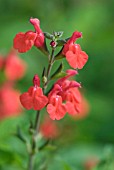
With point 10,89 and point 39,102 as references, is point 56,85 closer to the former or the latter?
point 39,102

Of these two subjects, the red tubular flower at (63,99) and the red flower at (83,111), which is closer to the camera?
the red tubular flower at (63,99)

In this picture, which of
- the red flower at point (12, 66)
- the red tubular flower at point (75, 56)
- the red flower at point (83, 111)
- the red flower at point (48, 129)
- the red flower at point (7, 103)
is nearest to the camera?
the red tubular flower at point (75, 56)

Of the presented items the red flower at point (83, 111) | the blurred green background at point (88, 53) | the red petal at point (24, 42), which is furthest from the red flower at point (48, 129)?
the red petal at point (24, 42)

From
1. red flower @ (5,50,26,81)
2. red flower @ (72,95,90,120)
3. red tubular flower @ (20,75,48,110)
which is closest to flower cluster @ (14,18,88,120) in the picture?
red tubular flower @ (20,75,48,110)

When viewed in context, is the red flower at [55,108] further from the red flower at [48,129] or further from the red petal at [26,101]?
the red flower at [48,129]

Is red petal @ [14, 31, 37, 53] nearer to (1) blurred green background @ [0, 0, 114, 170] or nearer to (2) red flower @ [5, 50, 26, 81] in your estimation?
(2) red flower @ [5, 50, 26, 81]

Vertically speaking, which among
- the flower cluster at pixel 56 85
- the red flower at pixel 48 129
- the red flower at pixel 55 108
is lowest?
the red flower at pixel 48 129
